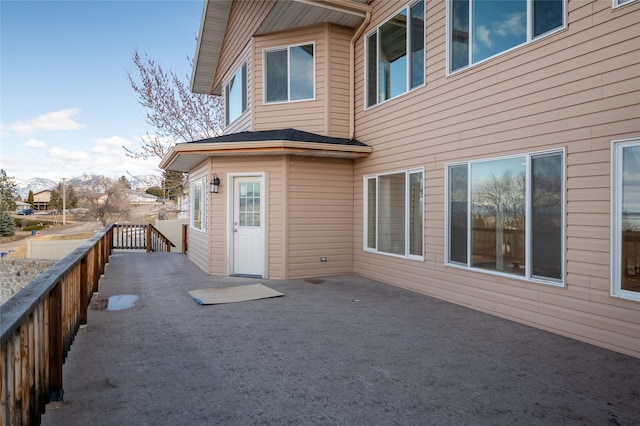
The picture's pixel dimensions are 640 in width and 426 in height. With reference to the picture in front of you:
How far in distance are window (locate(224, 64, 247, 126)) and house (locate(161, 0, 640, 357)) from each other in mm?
80

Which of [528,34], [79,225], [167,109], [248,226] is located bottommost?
[79,225]

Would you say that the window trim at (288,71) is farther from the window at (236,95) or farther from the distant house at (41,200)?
the distant house at (41,200)

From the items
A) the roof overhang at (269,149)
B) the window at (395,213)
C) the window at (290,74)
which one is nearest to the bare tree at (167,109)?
the window at (290,74)

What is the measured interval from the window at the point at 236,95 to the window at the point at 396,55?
10.5 feet

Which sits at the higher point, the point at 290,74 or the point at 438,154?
the point at 290,74

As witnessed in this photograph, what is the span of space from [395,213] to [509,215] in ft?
A: 7.86

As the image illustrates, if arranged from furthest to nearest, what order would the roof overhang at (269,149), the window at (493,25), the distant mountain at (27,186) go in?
1. the distant mountain at (27,186)
2. the roof overhang at (269,149)
3. the window at (493,25)

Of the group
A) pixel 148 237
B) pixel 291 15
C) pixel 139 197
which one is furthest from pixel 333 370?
pixel 139 197

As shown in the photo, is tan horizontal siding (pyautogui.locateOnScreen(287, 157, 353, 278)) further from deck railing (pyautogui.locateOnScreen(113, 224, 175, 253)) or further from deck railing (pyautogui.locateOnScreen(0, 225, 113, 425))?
deck railing (pyautogui.locateOnScreen(113, 224, 175, 253))

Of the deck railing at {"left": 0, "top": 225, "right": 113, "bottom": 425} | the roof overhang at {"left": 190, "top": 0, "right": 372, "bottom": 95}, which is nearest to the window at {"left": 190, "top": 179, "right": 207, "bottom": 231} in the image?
the roof overhang at {"left": 190, "top": 0, "right": 372, "bottom": 95}

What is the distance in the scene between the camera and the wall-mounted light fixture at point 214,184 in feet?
25.8

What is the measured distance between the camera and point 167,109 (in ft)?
60.6

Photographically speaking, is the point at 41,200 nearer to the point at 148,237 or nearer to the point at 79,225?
the point at 79,225

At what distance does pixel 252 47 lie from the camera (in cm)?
858
